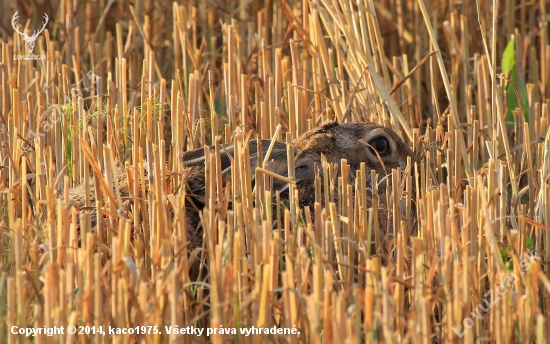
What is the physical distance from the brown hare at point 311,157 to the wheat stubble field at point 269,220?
63 millimetres

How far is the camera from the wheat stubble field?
229 centimetres

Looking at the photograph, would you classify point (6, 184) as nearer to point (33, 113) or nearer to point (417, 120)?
point (33, 113)

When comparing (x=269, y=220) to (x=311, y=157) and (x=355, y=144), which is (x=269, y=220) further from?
(x=355, y=144)

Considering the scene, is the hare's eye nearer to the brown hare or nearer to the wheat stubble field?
the brown hare

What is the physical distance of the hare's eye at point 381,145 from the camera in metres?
3.82

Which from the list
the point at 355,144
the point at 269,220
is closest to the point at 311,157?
the point at 355,144

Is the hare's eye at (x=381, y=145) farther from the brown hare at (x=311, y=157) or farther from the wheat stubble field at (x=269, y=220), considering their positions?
the wheat stubble field at (x=269, y=220)

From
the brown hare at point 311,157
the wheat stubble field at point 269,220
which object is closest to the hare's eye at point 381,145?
the brown hare at point 311,157

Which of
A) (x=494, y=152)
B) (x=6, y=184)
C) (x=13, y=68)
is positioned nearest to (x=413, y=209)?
(x=494, y=152)

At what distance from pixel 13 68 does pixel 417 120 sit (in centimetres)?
218

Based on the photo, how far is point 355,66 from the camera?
4.16 m

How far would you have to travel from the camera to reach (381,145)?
3840mm

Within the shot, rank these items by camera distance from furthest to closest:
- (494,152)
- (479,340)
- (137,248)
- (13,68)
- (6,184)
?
(13,68), (6,184), (494,152), (137,248), (479,340)

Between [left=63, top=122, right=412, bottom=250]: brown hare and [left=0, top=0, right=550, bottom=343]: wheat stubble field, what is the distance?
0.06 metres
